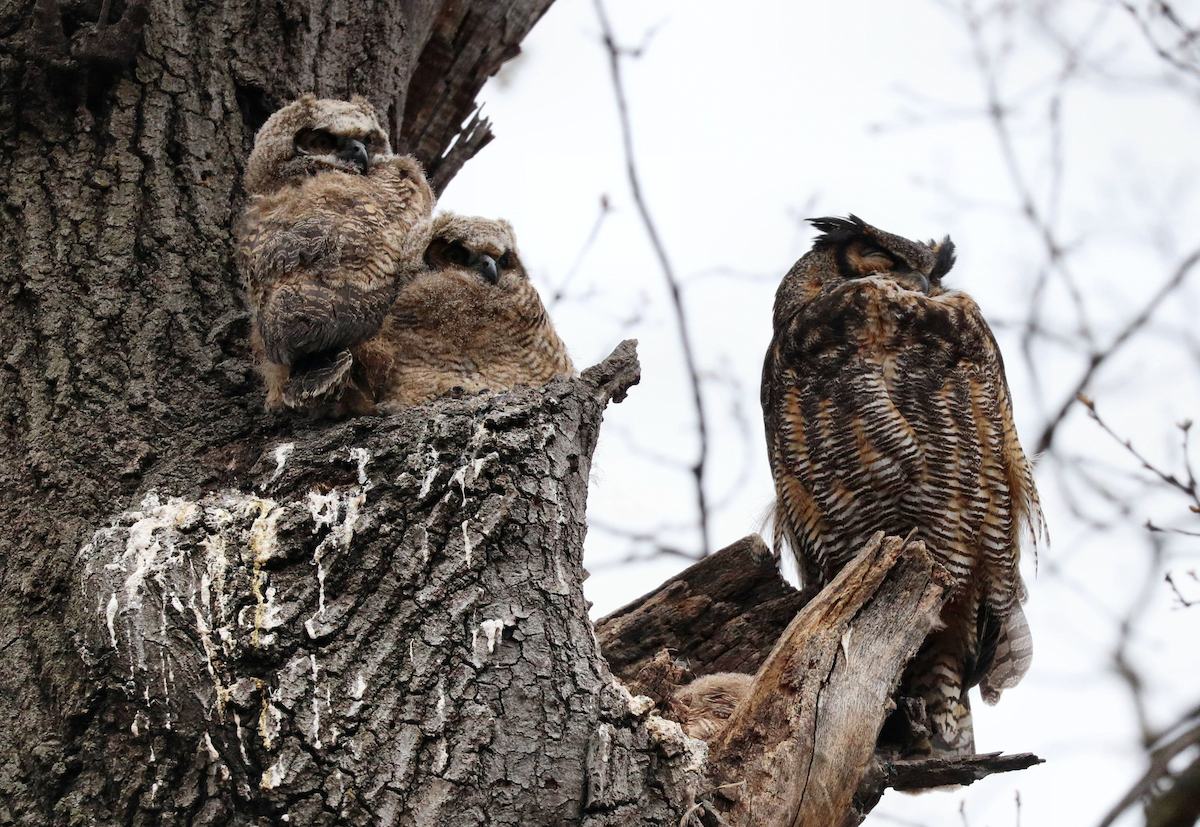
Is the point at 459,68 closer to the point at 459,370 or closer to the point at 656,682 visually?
the point at 459,370

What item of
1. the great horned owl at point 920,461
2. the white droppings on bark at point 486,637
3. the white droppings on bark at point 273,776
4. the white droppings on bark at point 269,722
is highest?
the great horned owl at point 920,461

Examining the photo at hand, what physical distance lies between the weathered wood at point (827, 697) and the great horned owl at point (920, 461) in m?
1.10

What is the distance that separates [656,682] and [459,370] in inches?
37.3

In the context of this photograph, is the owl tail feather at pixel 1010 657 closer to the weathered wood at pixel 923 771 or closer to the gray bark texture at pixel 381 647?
the weathered wood at pixel 923 771

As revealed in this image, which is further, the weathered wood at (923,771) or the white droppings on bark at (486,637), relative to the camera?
the weathered wood at (923,771)

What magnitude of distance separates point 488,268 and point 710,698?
1.28 m

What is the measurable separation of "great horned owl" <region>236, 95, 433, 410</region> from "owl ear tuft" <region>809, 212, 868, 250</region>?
5.02 feet

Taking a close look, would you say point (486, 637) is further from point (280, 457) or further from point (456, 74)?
point (456, 74)

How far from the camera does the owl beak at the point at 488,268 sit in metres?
2.96

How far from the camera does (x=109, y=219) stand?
288 centimetres

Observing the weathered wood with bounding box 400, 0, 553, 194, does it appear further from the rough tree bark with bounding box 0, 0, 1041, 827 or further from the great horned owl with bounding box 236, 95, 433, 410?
the rough tree bark with bounding box 0, 0, 1041, 827

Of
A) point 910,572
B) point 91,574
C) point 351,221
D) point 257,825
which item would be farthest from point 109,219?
point 910,572

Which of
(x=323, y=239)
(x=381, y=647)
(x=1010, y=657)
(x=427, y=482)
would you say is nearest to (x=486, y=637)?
(x=381, y=647)

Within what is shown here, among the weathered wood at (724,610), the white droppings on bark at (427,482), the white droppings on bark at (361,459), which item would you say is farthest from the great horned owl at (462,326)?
the weathered wood at (724,610)
